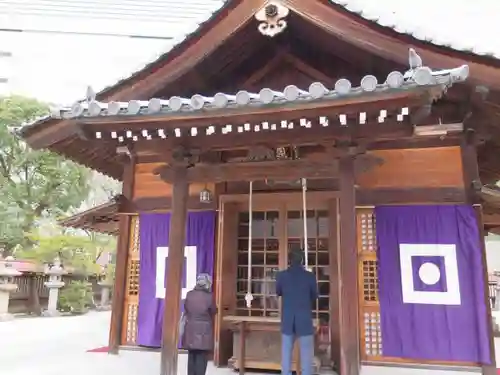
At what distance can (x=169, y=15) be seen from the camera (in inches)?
891

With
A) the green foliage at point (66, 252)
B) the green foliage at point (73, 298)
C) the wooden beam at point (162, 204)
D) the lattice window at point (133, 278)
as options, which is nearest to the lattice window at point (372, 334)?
the wooden beam at point (162, 204)

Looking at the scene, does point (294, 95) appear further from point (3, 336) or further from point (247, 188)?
point (3, 336)

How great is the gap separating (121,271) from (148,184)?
1.49m

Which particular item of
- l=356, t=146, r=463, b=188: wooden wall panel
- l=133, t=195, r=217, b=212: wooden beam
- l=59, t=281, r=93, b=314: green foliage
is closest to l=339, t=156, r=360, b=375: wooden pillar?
l=356, t=146, r=463, b=188: wooden wall panel

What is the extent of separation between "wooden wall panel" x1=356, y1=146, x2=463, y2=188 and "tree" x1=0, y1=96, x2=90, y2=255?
681 inches

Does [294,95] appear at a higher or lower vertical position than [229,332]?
higher

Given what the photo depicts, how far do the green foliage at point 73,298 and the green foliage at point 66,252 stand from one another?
889mm

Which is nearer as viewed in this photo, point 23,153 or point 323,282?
point 323,282

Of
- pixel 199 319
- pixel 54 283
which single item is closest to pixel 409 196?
pixel 199 319

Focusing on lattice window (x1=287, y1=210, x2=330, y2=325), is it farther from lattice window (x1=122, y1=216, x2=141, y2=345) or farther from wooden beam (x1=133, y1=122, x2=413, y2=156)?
lattice window (x1=122, y1=216, x2=141, y2=345)

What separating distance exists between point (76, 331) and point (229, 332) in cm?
718

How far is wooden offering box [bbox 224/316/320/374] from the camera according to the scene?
5.72 m

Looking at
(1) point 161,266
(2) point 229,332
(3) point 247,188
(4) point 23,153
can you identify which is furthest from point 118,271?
(4) point 23,153

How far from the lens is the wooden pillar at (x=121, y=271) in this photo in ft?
22.8
